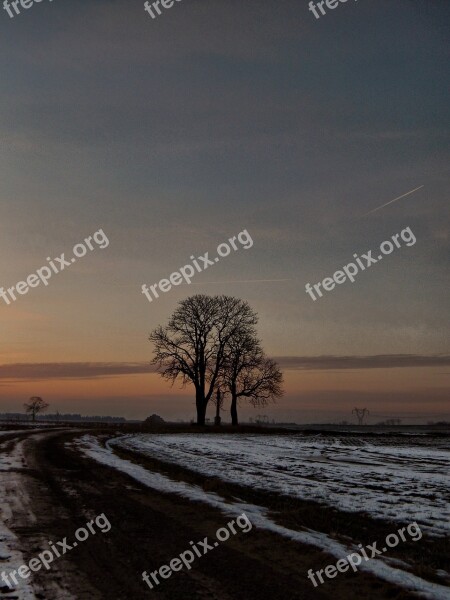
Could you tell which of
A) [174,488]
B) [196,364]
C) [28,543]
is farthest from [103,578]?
[196,364]

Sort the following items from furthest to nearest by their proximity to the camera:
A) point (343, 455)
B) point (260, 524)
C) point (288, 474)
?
point (343, 455) → point (288, 474) → point (260, 524)

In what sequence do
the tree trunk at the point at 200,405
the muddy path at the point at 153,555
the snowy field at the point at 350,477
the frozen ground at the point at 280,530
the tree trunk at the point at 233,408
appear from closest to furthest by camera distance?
the muddy path at the point at 153,555
the frozen ground at the point at 280,530
the snowy field at the point at 350,477
the tree trunk at the point at 200,405
the tree trunk at the point at 233,408

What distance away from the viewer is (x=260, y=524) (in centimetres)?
901

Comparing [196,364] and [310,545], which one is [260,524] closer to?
[310,545]

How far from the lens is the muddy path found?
19.2 ft

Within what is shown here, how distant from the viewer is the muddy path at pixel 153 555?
5.84m

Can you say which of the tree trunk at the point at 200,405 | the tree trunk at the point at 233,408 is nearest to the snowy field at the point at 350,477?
the tree trunk at the point at 200,405

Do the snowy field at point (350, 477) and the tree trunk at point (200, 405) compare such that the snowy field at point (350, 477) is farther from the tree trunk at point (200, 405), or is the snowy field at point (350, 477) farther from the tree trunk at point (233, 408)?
the tree trunk at point (233, 408)

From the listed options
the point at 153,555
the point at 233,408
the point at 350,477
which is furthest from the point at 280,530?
the point at 233,408

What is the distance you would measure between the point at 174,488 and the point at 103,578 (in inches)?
266

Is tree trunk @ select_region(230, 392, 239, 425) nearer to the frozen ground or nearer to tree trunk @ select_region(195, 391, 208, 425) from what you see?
tree trunk @ select_region(195, 391, 208, 425)

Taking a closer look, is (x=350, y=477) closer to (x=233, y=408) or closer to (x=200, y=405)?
(x=200, y=405)

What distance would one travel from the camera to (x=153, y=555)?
281 inches

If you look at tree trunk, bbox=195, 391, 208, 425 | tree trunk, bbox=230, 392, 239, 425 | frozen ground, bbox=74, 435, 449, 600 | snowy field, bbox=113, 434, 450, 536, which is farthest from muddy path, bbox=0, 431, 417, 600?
tree trunk, bbox=230, 392, 239, 425
